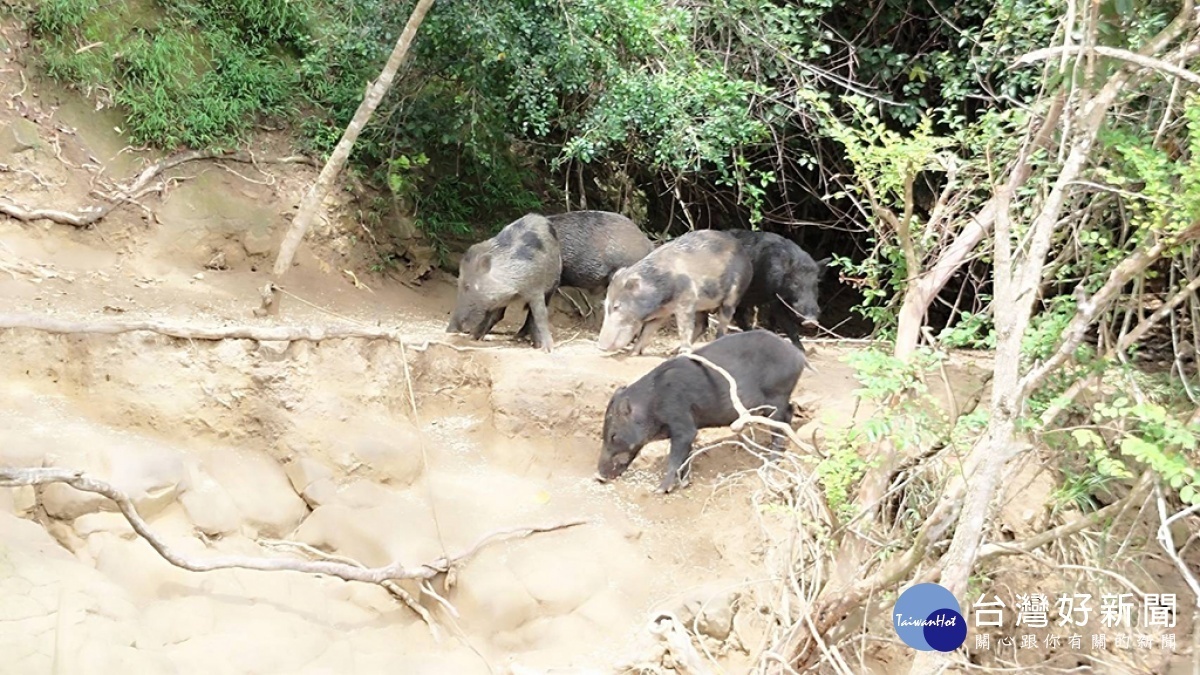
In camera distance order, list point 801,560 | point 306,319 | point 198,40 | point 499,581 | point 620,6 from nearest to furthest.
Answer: point 801,560 → point 499,581 → point 306,319 → point 620,6 → point 198,40

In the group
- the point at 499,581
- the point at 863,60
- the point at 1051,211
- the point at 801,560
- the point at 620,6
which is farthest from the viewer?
the point at 863,60

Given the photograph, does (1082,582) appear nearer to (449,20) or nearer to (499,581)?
(499,581)

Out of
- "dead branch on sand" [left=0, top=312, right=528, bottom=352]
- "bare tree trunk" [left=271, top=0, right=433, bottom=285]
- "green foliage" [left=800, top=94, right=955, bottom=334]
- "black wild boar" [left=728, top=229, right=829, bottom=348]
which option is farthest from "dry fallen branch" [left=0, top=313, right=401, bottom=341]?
"black wild boar" [left=728, top=229, right=829, bottom=348]

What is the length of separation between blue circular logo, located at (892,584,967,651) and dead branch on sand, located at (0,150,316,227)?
6252 mm

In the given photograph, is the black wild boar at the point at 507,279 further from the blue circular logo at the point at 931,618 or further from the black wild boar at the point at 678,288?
the blue circular logo at the point at 931,618

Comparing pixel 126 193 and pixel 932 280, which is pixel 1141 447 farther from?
pixel 126 193

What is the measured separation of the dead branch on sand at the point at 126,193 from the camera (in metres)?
7.07

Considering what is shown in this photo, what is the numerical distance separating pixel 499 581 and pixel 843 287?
7.67 m

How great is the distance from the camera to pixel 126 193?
7793 millimetres

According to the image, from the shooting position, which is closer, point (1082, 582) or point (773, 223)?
point (1082, 582)

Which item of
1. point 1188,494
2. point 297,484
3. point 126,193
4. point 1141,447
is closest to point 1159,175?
point 1141,447

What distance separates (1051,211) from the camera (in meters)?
3.60

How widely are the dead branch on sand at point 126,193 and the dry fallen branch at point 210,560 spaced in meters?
3.00

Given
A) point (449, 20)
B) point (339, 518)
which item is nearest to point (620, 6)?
point (449, 20)
